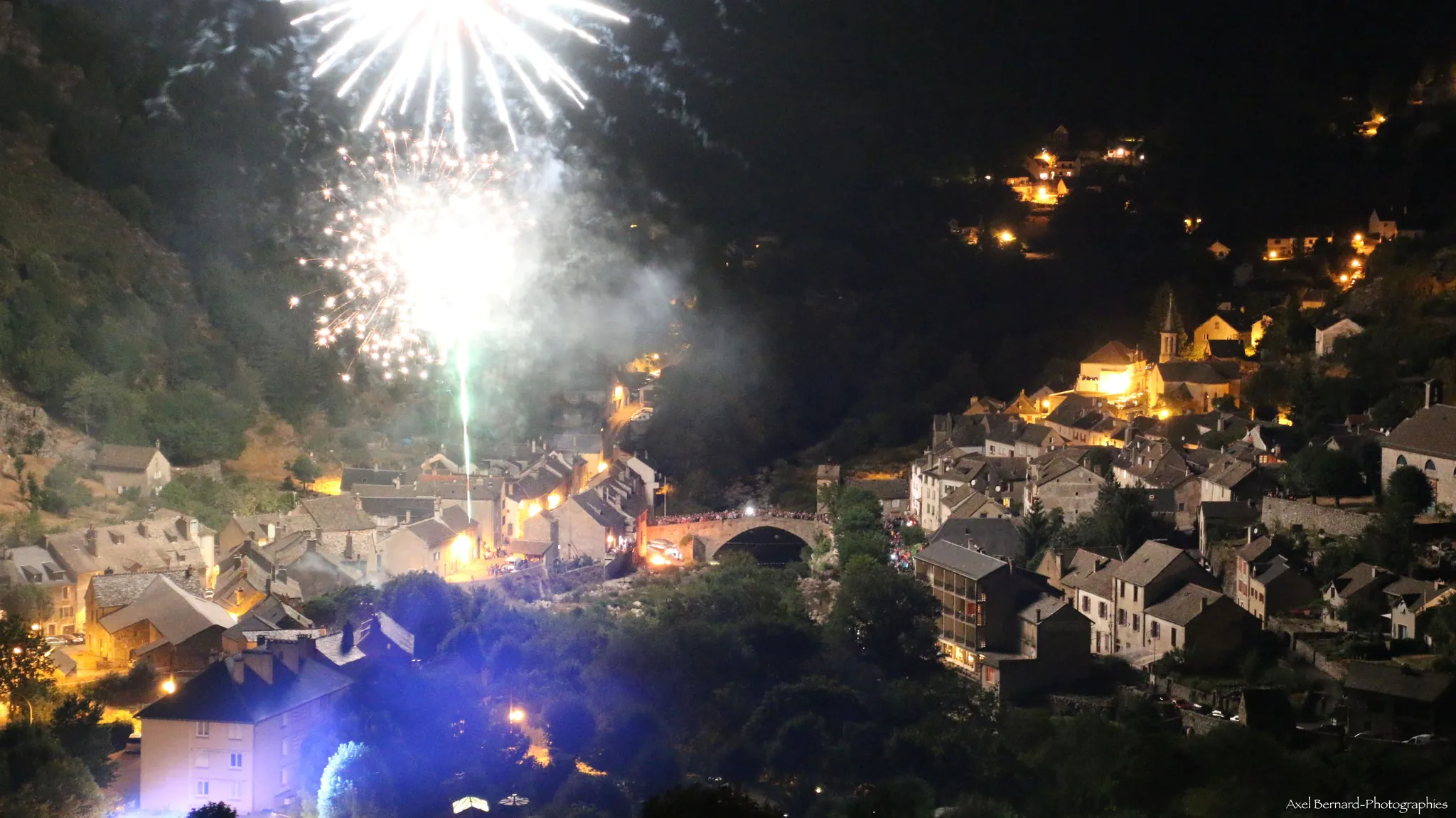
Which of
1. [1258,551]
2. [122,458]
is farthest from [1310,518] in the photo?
[122,458]

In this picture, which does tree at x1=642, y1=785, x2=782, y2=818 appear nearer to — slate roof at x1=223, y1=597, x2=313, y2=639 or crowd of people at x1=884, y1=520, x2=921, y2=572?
slate roof at x1=223, y1=597, x2=313, y2=639

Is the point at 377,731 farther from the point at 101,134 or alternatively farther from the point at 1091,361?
the point at 101,134

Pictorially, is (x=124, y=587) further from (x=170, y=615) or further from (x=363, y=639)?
(x=363, y=639)

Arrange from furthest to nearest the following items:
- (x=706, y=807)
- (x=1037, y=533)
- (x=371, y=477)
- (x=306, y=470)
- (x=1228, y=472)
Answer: (x=306, y=470) → (x=371, y=477) → (x=1037, y=533) → (x=1228, y=472) → (x=706, y=807)

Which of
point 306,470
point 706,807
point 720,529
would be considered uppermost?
point 306,470

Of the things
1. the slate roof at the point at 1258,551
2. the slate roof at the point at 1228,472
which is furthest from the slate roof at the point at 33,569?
the slate roof at the point at 1228,472

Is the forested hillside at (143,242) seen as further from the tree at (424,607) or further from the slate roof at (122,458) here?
the tree at (424,607)

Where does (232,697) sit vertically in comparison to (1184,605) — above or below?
below
